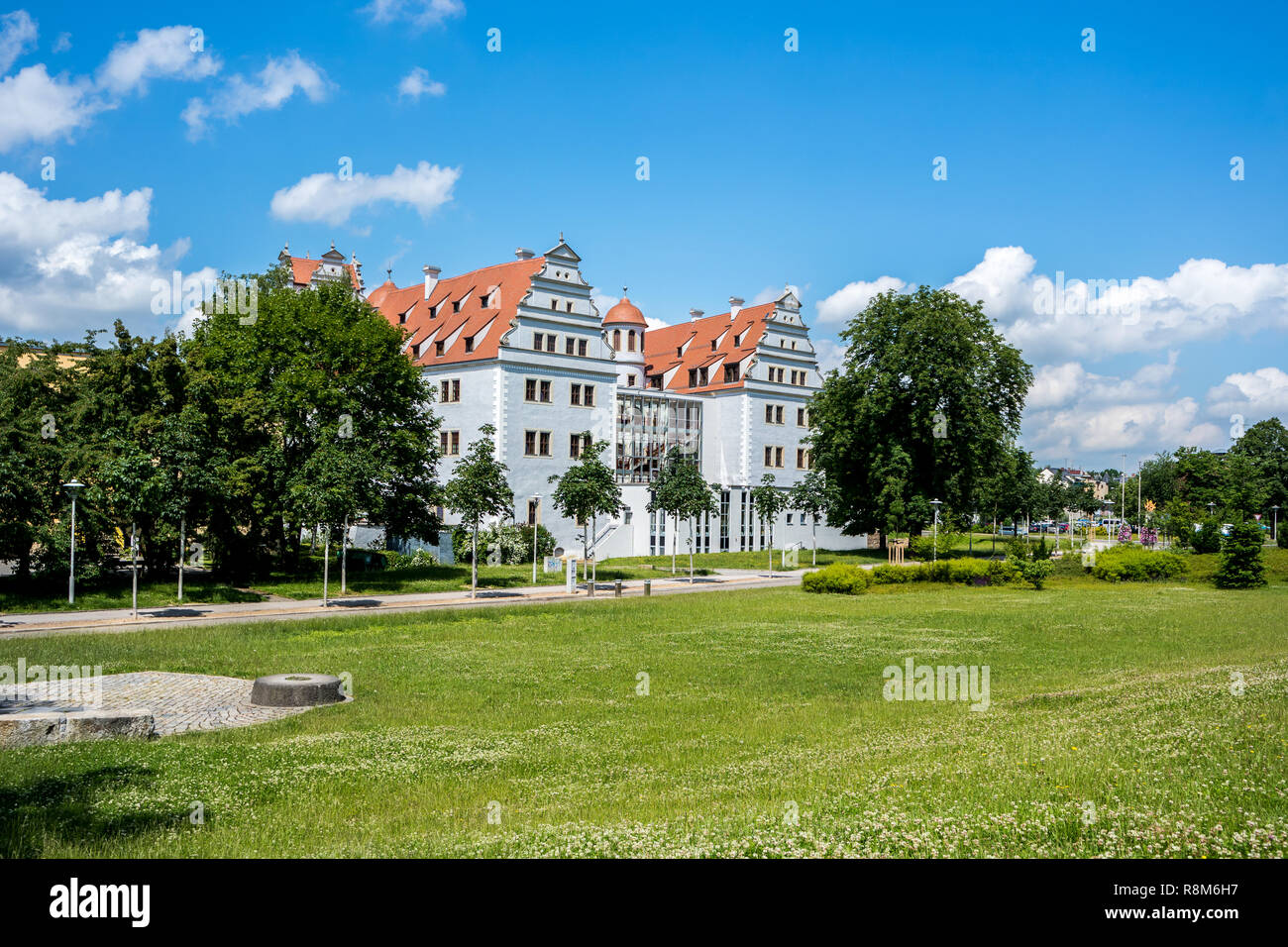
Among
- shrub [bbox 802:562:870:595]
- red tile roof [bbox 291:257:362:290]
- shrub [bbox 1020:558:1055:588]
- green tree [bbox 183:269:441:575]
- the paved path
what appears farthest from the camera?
red tile roof [bbox 291:257:362:290]

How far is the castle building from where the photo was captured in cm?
5466

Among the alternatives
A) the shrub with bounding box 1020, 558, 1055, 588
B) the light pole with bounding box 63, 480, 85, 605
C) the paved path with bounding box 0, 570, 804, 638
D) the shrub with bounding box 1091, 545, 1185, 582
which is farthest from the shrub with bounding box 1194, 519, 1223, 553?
the light pole with bounding box 63, 480, 85, 605

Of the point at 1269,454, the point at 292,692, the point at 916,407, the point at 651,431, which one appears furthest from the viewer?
the point at 1269,454

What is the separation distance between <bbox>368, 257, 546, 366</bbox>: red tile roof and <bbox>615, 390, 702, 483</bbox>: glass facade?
983 centimetres

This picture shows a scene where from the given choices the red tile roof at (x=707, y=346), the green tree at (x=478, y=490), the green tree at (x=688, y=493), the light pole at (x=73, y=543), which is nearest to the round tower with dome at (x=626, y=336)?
the red tile roof at (x=707, y=346)

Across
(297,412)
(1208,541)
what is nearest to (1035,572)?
(1208,541)

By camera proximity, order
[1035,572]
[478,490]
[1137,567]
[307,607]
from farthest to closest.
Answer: [1137,567]
[1035,572]
[478,490]
[307,607]

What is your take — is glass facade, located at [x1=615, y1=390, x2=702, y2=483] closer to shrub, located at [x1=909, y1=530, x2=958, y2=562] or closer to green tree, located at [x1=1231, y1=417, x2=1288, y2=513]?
shrub, located at [x1=909, y1=530, x2=958, y2=562]

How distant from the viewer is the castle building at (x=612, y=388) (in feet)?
179

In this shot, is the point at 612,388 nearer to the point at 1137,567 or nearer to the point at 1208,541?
the point at 1137,567

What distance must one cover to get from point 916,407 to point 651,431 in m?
17.7

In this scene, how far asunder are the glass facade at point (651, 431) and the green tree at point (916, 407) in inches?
372

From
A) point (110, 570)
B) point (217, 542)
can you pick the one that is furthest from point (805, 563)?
point (110, 570)

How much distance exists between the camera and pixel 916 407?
2265 inches
